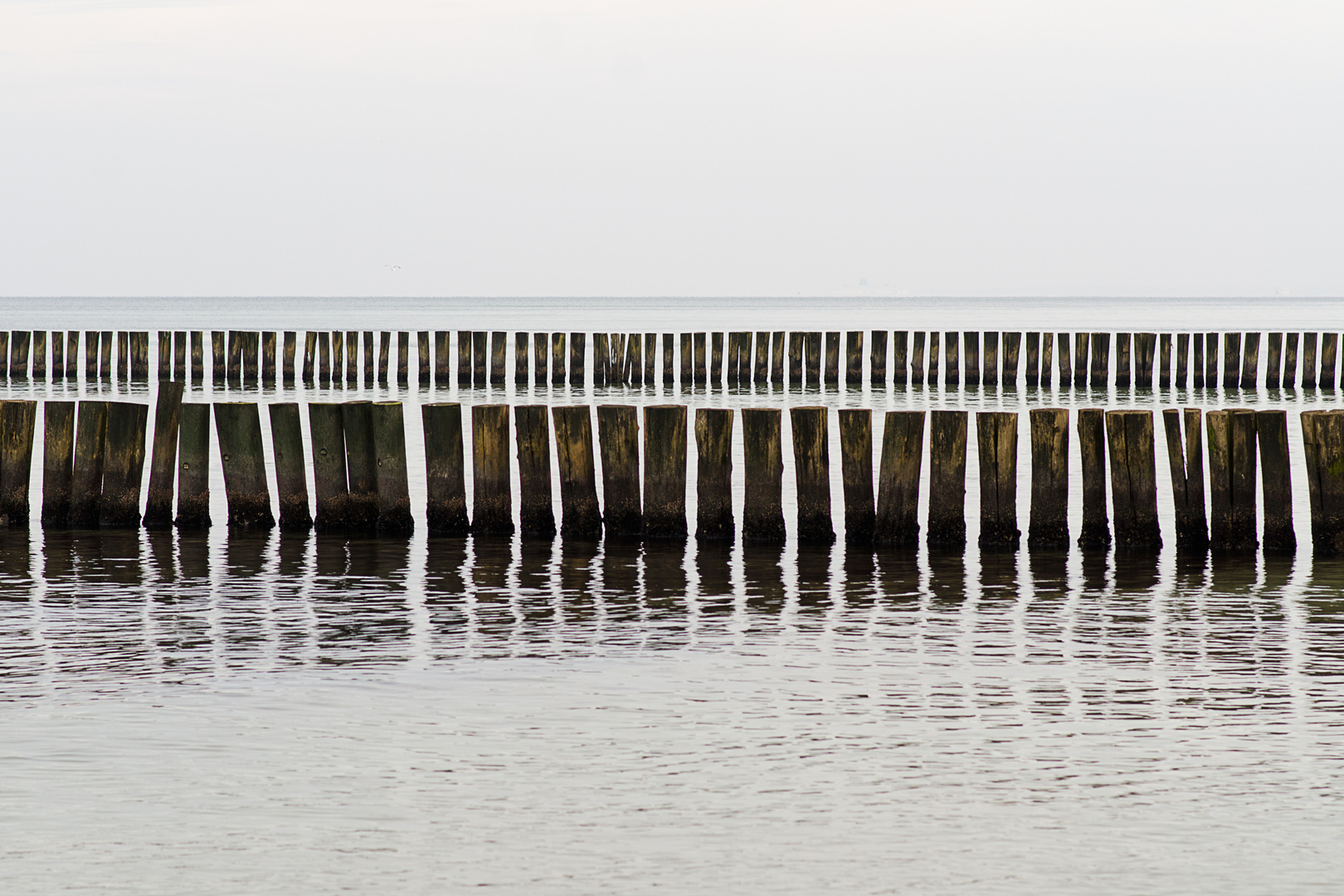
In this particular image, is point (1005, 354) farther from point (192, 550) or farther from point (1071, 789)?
point (1071, 789)

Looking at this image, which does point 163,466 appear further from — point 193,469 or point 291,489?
point 291,489

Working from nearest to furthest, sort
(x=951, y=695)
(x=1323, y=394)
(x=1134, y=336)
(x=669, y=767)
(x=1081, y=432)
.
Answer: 1. (x=669, y=767)
2. (x=951, y=695)
3. (x=1081, y=432)
4. (x=1323, y=394)
5. (x=1134, y=336)

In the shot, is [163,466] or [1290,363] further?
[1290,363]

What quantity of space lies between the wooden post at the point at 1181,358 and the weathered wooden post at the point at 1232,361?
2.56ft

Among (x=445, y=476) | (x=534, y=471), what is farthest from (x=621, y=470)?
(x=445, y=476)

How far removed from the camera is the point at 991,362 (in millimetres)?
31703

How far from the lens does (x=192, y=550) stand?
10.5 m

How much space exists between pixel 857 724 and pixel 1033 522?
15.6 ft

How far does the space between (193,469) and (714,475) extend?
3777 millimetres

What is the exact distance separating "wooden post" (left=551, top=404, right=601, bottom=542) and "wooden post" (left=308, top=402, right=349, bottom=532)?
3.34ft

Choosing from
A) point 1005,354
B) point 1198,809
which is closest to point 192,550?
point 1198,809

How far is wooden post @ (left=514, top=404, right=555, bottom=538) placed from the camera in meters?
10.6

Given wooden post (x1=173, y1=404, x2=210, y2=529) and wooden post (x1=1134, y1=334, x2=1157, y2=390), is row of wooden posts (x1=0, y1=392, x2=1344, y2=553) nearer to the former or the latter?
wooden post (x1=173, y1=404, x2=210, y2=529)

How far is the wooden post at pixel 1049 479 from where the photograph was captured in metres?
10.1
